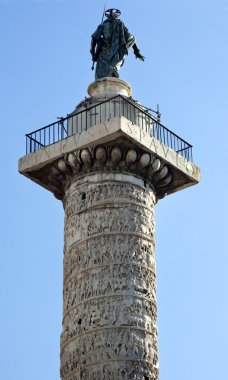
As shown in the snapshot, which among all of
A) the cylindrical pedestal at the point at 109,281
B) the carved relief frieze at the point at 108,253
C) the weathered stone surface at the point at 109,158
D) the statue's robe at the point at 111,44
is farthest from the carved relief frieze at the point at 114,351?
the statue's robe at the point at 111,44

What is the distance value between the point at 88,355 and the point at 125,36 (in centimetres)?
625

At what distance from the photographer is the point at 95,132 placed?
680 inches

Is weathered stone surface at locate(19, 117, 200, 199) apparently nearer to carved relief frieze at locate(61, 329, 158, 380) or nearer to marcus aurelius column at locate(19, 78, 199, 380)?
marcus aurelius column at locate(19, 78, 199, 380)

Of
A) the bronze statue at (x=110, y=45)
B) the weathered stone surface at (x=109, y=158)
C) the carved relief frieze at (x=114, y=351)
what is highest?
the bronze statue at (x=110, y=45)

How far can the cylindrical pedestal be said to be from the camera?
51.8 ft

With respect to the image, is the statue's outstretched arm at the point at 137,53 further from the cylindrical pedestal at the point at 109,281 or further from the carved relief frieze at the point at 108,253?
the carved relief frieze at the point at 108,253

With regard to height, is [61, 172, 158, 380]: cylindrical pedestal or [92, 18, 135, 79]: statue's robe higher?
[92, 18, 135, 79]: statue's robe

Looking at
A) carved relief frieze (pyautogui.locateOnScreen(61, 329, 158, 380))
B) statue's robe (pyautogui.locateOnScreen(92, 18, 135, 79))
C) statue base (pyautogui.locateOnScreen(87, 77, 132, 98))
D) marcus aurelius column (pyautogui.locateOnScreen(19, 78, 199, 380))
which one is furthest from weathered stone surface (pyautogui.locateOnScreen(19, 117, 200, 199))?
carved relief frieze (pyautogui.locateOnScreen(61, 329, 158, 380))

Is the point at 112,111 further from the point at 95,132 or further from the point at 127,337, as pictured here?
the point at 127,337

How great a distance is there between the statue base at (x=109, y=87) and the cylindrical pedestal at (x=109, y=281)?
Result: 5.78 feet

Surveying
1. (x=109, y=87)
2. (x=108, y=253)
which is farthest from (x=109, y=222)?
(x=109, y=87)

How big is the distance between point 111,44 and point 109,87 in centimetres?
111

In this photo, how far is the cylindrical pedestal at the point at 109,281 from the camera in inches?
621

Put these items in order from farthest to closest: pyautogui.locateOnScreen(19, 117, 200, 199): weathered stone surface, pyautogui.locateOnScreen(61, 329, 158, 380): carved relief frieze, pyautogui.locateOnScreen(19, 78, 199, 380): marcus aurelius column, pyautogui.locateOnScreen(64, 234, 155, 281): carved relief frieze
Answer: pyautogui.locateOnScreen(19, 117, 200, 199): weathered stone surface
pyautogui.locateOnScreen(64, 234, 155, 281): carved relief frieze
pyautogui.locateOnScreen(19, 78, 199, 380): marcus aurelius column
pyautogui.locateOnScreen(61, 329, 158, 380): carved relief frieze
